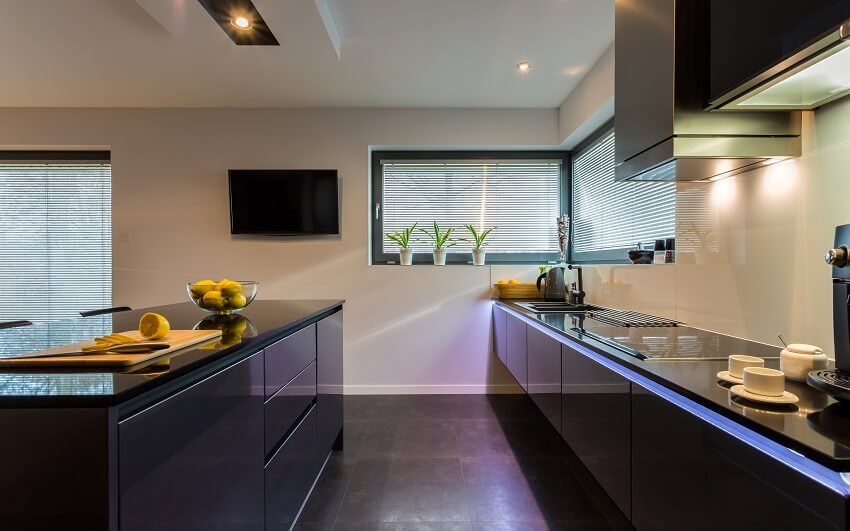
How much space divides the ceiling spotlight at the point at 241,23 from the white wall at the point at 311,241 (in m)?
1.28

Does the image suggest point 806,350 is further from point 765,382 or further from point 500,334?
point 500,334

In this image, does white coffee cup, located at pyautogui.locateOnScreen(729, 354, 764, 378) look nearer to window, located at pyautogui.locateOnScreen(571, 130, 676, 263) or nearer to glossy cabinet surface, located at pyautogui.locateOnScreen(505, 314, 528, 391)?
window, located at pyautogui.locateOnScreen(571, 130, 676, 263)

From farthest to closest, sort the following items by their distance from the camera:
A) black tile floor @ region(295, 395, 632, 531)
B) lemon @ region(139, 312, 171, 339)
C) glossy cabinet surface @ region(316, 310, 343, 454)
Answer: glossy cabinet surface @ region(316, 310, 343, 454)
black tile floor @ region(295, 395, 632, 531)
lemon @ region(139, 312, 171, 339)

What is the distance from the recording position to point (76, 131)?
138 inches

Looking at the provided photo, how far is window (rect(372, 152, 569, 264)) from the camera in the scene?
379cm

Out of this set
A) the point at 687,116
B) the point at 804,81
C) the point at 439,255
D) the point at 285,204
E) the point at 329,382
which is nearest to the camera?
the point at 804,81

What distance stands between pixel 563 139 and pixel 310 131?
2.28 metres

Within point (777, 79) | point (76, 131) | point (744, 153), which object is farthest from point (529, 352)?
point (76, 131)

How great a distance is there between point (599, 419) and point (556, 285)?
1949 mm

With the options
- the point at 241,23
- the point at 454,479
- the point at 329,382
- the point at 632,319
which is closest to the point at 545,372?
the point at 632,319

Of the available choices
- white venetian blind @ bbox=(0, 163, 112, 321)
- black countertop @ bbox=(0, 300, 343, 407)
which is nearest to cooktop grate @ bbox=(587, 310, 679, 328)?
black countertop @ bbox=(0, 300, 343, 407)

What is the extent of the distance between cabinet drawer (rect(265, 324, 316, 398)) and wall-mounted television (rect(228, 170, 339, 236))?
5.76 ft

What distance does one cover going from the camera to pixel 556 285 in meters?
3.20

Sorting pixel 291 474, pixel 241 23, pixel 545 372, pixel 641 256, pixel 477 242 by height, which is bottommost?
pixel 291 474
